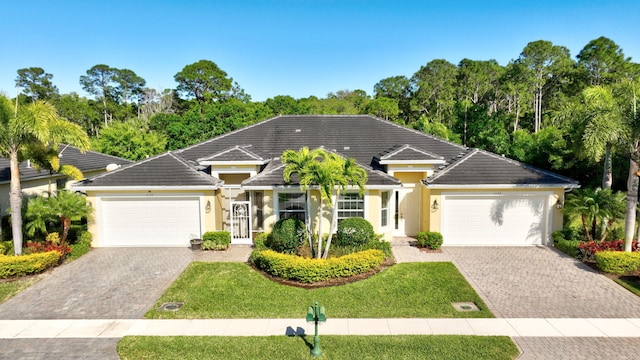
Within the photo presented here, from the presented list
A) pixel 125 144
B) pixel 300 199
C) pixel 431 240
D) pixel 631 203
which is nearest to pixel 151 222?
pixel 300 199

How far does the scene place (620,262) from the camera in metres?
12.6

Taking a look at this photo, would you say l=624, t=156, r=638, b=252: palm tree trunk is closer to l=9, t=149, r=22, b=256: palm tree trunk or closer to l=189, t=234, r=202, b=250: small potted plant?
l=189, t=234, r=202, b=250: small potted plant

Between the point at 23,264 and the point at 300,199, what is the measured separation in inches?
415

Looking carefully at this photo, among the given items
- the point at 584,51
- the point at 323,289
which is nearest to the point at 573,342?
the point at 323,289

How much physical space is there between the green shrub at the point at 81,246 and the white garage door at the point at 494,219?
15.9 meters

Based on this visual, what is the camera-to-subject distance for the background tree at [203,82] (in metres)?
57.3

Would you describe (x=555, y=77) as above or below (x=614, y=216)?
above

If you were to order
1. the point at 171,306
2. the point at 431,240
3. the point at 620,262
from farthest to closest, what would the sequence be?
the point at 431,240 < the point at 620,262 < the point at 171,306

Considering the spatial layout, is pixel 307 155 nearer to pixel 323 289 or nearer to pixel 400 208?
pixel 323 289

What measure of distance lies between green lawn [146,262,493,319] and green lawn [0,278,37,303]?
5.01 m

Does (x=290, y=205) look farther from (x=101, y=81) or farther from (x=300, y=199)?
(x=101, y=81)

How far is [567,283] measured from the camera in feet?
39.5

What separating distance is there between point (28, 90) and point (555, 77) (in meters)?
86.1

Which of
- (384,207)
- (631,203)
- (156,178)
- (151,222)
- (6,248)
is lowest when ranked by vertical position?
(6,248)
